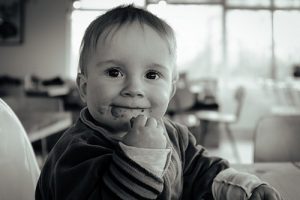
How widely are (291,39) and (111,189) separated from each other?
7261 millimetres

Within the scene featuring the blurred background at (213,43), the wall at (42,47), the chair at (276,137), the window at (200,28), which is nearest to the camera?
the chair at (276,137)

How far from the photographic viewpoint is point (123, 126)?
19.7 inches

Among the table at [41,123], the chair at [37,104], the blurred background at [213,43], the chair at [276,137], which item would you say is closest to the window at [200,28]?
the blurred background at [213,43]

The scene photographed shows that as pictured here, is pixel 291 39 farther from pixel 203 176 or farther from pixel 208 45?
pixel 203 176

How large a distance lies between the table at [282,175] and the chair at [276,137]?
1.05ft

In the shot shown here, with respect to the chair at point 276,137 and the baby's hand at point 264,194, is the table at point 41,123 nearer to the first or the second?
the chair at point 276,137

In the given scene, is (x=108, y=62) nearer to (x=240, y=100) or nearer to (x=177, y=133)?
(x=177, y=133)

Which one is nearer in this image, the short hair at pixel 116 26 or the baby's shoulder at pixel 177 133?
the short hair at pixel 116 26

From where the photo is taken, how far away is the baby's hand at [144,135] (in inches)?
17.9

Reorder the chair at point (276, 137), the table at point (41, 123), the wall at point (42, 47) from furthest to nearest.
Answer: the wall at point (42, 47), the table at point (41, 123), the chair at point (276, 137)

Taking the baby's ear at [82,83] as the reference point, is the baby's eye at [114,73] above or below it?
above

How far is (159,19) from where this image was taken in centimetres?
54

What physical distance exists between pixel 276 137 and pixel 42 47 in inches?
274

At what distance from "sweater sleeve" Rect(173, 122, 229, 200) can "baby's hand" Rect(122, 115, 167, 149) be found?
0.17m
